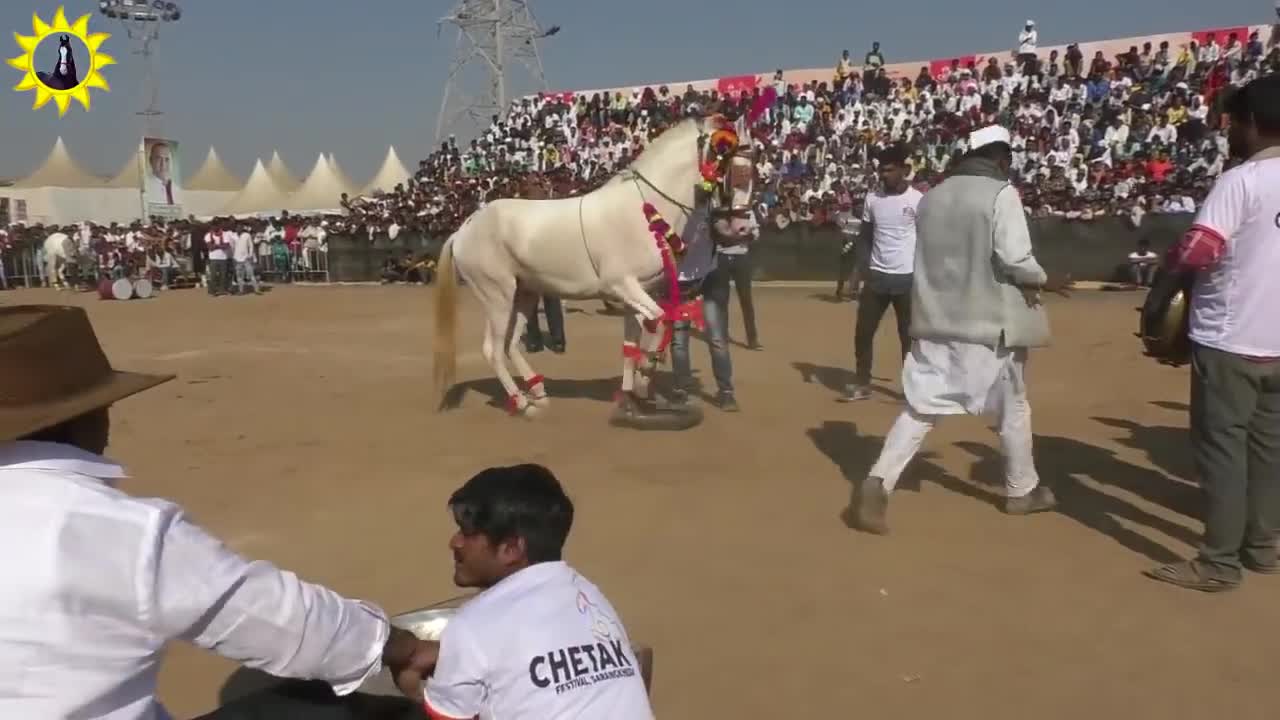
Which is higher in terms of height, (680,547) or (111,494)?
(111,494)

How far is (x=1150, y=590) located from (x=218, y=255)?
19.8 m

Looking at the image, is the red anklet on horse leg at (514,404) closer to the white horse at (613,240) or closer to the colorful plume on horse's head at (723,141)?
the white horse at (613,240)

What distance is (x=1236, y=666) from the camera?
317 centimetres

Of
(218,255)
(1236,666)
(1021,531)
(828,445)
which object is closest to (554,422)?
(828,445)

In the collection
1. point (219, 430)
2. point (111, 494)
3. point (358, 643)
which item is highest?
point (111, 494)

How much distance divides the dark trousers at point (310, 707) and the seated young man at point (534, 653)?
21 centimetres

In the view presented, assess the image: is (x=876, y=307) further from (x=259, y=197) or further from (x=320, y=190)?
(x=259, y=197)

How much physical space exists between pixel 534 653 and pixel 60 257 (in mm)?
25783

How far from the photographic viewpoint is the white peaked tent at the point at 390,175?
41406mm

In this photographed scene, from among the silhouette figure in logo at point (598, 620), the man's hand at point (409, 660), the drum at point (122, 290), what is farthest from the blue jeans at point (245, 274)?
the silhouette figure in logo at point (598, 620)

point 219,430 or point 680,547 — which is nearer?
point 680,547

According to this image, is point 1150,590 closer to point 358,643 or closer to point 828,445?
point 828,445

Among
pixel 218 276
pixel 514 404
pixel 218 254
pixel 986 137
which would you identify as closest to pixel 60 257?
pixel 218 276

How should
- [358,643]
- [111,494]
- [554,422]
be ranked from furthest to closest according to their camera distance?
1. [554,422]
2. [358,643]
3. [111,494]
